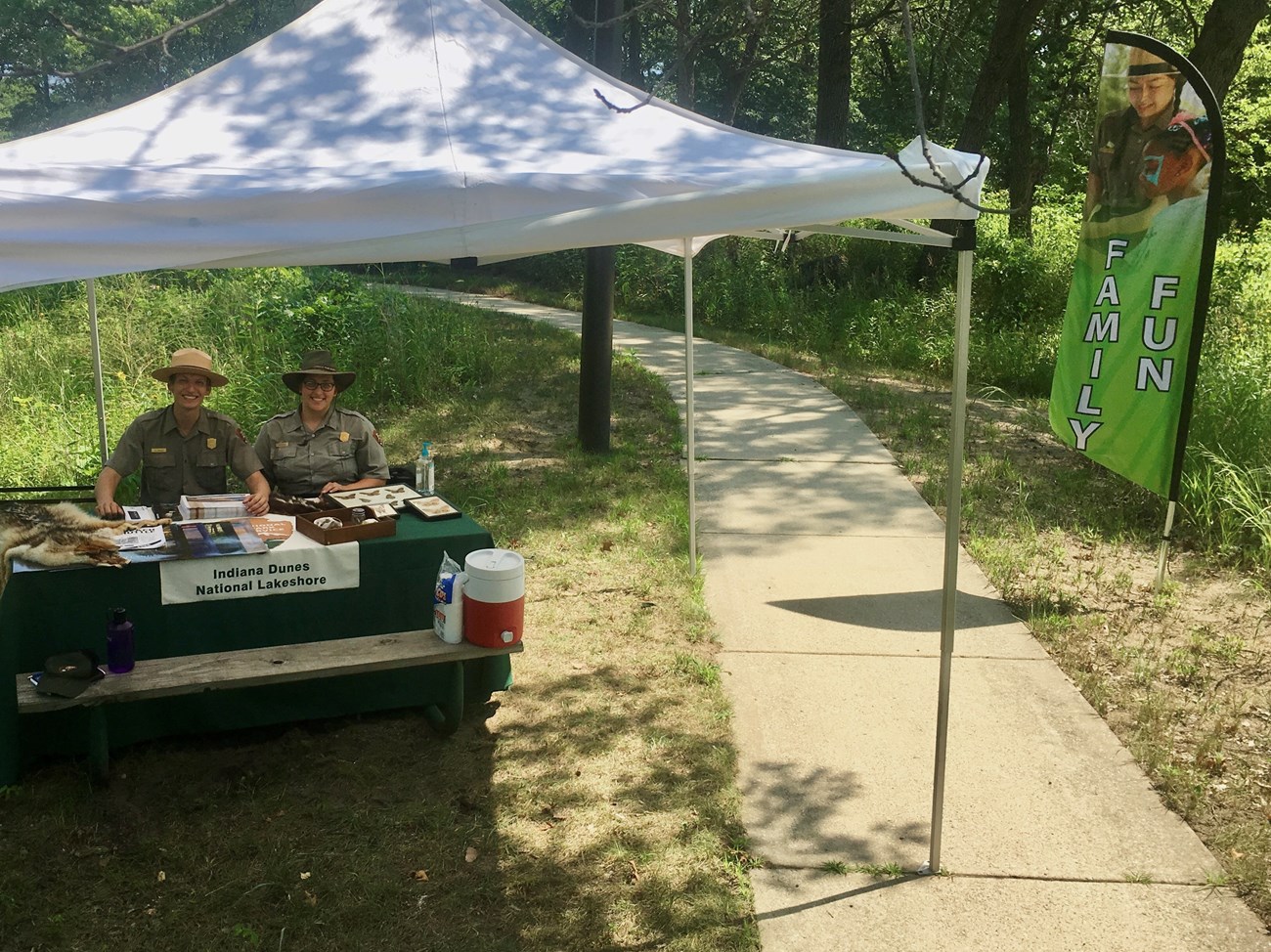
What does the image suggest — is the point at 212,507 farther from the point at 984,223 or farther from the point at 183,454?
the point at 984,223

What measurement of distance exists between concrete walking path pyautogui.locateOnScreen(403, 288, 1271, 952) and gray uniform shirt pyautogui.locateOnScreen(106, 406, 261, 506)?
2.62 meters

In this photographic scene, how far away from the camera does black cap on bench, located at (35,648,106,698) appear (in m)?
3.89

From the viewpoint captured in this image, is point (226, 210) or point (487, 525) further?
point (487, 525)

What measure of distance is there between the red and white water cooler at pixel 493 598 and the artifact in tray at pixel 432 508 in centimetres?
53

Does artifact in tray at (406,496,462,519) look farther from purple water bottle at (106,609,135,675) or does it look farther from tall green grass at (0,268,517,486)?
tall green grass at (0,268,517,486)

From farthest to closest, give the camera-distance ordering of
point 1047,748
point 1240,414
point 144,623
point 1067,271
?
1. point 1067,271
2. point 1240,414
3. point 1047,748
4. point 144,623

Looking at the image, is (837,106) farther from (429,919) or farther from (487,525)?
(429,919)

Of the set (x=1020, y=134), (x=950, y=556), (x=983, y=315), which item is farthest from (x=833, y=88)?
(x=950, y=556)

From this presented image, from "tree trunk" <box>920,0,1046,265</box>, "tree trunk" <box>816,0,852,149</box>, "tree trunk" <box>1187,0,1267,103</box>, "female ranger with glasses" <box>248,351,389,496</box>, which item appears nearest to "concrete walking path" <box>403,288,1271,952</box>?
"female ranger with glasses" <box>248,351,389,496</box>

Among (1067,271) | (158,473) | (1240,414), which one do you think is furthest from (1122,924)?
(1067,271)

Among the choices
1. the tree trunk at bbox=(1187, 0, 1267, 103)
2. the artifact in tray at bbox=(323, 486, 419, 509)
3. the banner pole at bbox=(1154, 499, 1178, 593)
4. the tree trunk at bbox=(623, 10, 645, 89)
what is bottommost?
the banner pole at bbox=(1154, 499, 1178, 593)

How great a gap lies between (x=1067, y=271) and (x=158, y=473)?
41.9ft

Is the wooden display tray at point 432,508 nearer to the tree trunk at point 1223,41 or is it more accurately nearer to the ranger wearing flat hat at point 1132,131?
the ranger wearing flat hat at point 1132,131

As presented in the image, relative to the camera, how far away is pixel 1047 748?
15.7 ft
